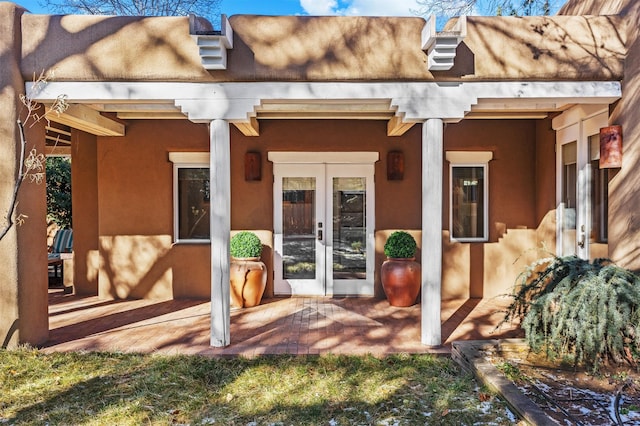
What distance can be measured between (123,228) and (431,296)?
4.75 m

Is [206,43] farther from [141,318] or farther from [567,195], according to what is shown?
[567,195]

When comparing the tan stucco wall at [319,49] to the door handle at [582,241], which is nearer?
the tan stucco wall at [319,49]

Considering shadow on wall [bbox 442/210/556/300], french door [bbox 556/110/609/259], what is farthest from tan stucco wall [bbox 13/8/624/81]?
shadow on wall [bbox 442/210/556/300]

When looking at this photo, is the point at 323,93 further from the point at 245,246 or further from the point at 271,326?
the point at 271,326

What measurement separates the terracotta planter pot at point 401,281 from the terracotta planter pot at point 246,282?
1.80m

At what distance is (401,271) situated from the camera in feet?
19.3

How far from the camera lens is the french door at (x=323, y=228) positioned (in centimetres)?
659

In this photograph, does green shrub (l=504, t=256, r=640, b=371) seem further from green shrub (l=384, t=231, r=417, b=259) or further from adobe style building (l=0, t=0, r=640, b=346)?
green shrub (l=384, t=231, r=417, b=259)

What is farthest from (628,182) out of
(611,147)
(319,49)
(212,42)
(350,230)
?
(212,42)

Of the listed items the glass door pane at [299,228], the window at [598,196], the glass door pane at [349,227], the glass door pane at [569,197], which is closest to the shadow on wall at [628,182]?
the window at [598,196]

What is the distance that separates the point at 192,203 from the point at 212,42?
315cm

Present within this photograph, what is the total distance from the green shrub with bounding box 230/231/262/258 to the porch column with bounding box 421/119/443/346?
261 cm

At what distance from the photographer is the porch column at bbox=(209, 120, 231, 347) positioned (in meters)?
4.34

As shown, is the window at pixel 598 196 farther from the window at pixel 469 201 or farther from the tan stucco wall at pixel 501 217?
the window at pixel 469 201
